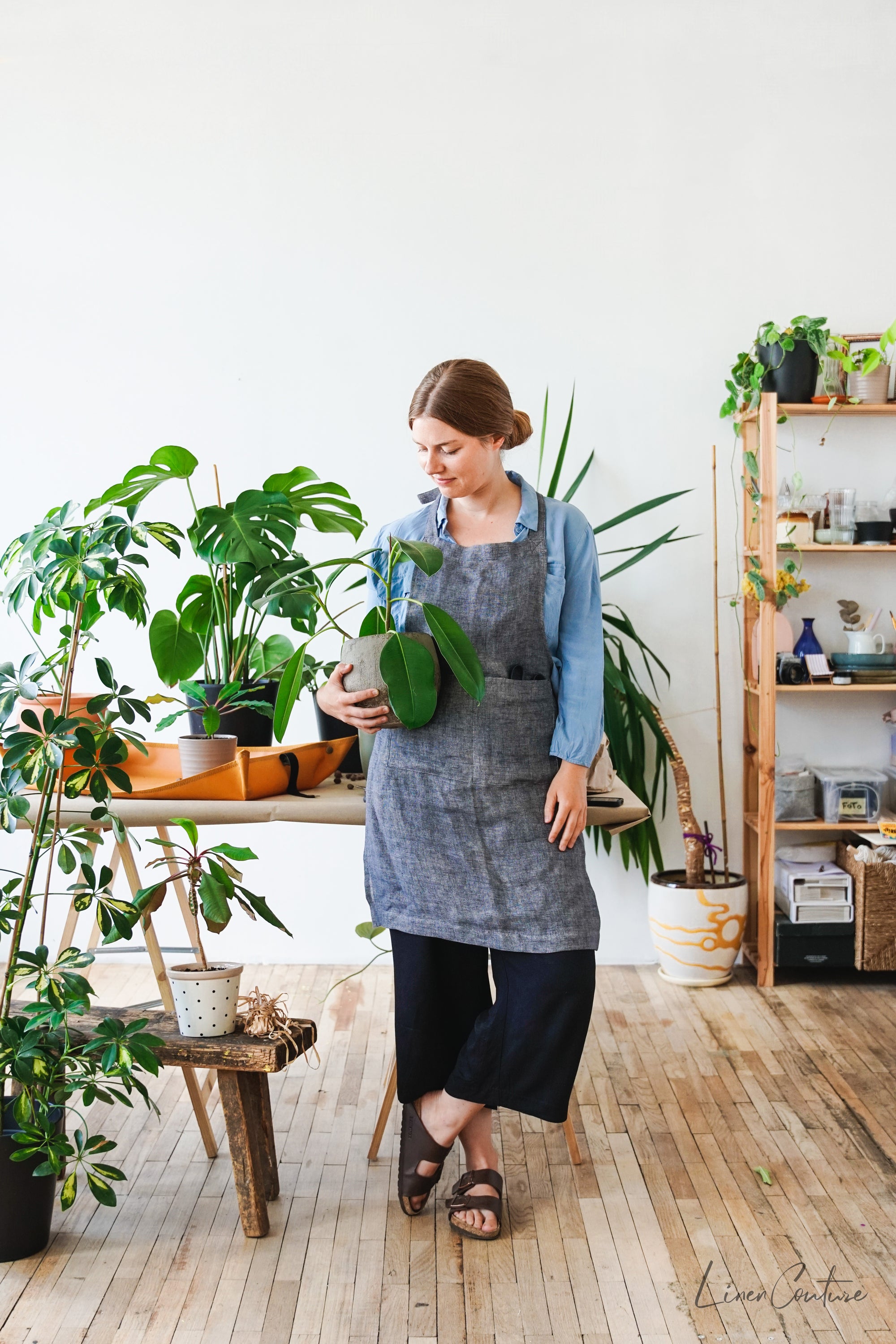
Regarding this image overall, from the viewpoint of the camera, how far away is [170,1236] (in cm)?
Answer: 207

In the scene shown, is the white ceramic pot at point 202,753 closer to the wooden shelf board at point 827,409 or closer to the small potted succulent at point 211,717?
the small potted succulent at point 211,717

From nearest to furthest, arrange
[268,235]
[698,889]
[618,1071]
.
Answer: [618,1071] < [698,889] < [268,235]

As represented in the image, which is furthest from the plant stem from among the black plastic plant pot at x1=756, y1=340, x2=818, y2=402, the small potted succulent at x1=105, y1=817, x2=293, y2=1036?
the black plastic plant pot at x1=756, y1=340, x2=818, y2=402

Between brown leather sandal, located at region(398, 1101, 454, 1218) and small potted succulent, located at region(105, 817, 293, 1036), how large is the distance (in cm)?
40

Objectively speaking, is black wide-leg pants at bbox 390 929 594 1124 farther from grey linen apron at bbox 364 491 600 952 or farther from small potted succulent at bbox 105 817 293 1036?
small potted succulent at bbox 105 817 293 1036

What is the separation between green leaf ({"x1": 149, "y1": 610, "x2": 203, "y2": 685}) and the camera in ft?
7.27

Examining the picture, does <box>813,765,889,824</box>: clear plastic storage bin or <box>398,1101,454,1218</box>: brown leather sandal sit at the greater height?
<box>813,765,889,824</box>: clear plastic storage bin

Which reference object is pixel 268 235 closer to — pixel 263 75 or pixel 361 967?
pixel 263 75

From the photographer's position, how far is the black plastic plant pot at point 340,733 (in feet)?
8.07

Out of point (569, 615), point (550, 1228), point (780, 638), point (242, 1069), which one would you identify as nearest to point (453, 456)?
point (569, 615)

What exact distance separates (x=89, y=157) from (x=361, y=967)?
9.22 feet

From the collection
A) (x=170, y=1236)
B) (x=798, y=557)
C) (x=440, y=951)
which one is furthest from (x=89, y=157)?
(x=170, y=1236)

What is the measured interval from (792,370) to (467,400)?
1.86m

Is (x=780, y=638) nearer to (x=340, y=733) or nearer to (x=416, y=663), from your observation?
(x=340, y=733)
